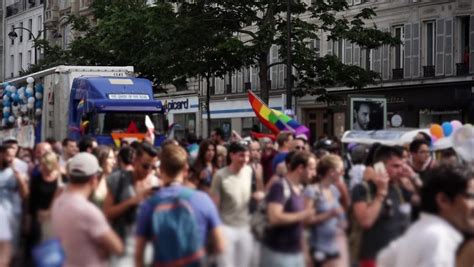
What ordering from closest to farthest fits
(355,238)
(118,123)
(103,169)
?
1. (355,238)
2. (103,169)
3. (118,123)

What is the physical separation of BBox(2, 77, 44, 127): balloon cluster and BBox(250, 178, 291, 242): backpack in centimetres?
2211

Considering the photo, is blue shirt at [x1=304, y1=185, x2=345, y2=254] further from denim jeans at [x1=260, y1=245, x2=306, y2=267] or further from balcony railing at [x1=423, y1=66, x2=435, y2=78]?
balcony railing at [x1=423, y1=66, x2=435, y2=78]

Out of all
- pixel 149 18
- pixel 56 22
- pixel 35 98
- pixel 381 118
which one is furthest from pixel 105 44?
pixel 56 22

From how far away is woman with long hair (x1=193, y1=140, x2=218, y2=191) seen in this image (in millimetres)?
10499

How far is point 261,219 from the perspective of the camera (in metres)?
7.11

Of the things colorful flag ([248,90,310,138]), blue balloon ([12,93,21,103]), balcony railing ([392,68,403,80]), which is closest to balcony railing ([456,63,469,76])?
balcony railing ([392,68,403,80])

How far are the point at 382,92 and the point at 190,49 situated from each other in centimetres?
1076

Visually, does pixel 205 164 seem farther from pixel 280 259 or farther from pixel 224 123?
pixel 224 123

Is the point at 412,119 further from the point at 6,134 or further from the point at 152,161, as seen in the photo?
the point at 152,161

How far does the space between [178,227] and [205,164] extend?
17.0 ft

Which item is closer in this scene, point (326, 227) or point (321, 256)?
point (321, 256)

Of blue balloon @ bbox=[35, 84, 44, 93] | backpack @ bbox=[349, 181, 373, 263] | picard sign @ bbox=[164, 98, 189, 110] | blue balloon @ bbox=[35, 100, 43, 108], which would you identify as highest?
picard sign @ bbox=[164, 98, 189, 110]

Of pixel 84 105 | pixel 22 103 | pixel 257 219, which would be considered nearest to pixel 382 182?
pixel 257 219

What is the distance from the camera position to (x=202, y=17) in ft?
106
